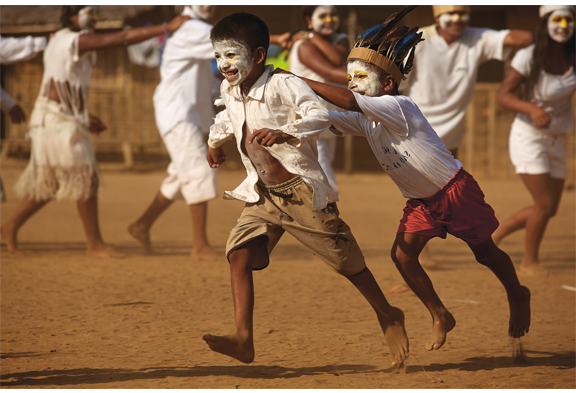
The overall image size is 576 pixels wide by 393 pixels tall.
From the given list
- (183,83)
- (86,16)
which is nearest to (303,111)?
(183,83)

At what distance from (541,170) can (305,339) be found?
2628 mm

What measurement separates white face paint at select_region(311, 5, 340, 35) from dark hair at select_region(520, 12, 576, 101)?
5.00 feet

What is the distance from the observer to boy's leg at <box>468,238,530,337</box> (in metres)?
3.33

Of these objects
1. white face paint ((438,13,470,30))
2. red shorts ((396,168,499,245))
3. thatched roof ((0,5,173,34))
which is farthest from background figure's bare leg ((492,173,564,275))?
thatched roof ((0,5,173,34))

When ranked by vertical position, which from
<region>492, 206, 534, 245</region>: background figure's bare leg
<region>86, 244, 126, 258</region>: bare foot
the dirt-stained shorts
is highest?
the dirt-stained shorts

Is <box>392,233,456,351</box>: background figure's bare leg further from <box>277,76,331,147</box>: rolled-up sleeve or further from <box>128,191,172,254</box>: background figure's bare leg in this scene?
<box>128,191,172,254</box>: background figure's bare leg

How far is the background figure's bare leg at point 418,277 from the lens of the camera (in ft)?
10.7

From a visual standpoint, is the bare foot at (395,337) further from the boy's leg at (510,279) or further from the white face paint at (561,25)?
the white face paint at (561,25)

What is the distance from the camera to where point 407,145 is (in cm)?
317

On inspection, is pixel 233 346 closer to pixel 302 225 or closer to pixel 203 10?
pixel 302 225

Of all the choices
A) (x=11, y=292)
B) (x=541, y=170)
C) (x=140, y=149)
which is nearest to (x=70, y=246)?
(x=11, y=292)

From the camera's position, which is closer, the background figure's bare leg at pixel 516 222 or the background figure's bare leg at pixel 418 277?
the background figure's bare leg at pixel 418 277

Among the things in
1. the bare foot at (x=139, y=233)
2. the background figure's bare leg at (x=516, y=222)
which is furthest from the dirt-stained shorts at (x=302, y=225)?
the bare foot at (x=139, y=233)

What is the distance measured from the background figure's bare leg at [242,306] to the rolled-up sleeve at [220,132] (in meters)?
0.49
